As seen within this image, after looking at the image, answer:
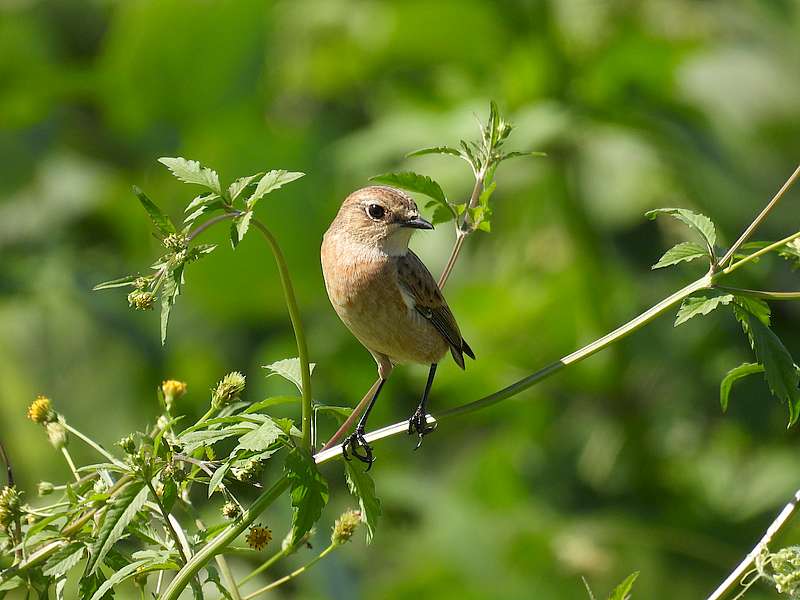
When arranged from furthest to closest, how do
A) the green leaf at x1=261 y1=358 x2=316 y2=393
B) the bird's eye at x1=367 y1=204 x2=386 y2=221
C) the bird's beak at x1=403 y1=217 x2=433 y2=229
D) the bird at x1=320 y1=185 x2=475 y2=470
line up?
the bird's eye at x1=367 y1=204 x2=386 y2=221 → the bird's beak at x1=403 y1=217 x2=433 y2=229 → the bird at x1=320 y1=185 x2=475 y2=470 → the green leaf at x1=261 y1=358 x2=316 y2=393

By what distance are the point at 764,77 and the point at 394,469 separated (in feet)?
11.2

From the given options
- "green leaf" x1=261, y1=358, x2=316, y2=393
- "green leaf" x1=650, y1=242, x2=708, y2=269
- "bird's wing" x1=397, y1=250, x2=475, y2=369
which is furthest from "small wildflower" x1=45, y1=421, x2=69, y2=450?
"green leaf" x1=650, y1=242, x2=708, y2=269

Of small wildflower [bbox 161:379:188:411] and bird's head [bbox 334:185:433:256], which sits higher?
small wildflower [bbox 161:379:188:411]

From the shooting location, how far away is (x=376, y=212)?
3.78 meters

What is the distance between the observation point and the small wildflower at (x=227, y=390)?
2359 mm

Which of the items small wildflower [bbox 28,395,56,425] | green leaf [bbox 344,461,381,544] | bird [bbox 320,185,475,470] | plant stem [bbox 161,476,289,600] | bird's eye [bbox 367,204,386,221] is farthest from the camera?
bird's eye [bbox 367,204,386,221]

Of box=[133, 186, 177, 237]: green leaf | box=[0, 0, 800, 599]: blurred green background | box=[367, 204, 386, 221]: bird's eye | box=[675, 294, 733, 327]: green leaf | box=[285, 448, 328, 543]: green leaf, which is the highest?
box=[133, 186, 177, 237]: green leaf

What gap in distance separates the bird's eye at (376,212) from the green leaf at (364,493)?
147 cm

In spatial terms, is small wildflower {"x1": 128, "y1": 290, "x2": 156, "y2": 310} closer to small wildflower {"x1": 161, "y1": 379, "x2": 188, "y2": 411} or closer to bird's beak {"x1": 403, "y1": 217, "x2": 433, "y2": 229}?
small wildflower {"x1": 161, "y1": 379, "x2": 188, "y2": 411}

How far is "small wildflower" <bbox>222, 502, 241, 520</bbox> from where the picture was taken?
2.23 m

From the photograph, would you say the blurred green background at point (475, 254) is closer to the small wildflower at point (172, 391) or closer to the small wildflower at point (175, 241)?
the small wildflower at point (172, 391)

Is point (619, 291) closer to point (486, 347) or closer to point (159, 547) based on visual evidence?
point (486, 347)

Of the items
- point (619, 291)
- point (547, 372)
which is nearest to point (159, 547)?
point (547, 372)

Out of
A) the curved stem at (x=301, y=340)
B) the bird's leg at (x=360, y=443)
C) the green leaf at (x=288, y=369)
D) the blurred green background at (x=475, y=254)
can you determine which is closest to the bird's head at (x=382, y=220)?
the bird's leg at (x=360, y=443)
